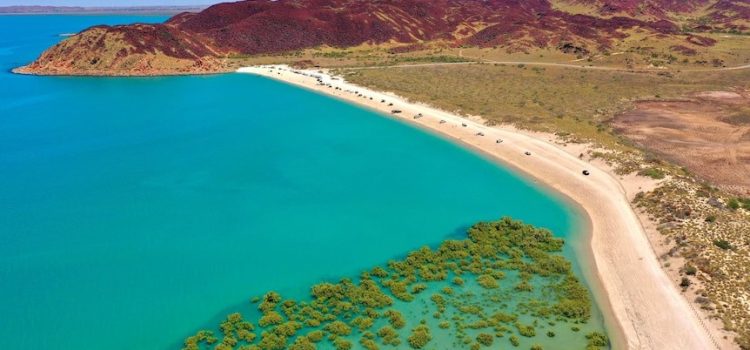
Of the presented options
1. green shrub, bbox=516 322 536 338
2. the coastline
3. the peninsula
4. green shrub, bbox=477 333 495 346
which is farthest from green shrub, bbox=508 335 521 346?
the peninsula

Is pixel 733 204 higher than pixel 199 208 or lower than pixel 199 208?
higher

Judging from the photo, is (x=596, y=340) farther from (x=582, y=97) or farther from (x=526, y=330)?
(x=582, y=97)

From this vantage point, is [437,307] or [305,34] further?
[305,34]

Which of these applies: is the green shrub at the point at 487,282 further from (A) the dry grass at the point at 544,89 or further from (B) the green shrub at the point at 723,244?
(A) the dry grass at the point at 544,89

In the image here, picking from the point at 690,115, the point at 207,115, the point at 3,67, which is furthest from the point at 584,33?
Result: the point at 3,67

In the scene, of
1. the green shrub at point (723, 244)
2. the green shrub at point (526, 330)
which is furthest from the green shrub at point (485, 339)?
the green shrub at point (723, 244)

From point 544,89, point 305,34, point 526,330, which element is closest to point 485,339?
point 526,330

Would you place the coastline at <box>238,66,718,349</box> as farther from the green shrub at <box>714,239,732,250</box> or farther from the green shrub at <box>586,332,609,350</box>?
the green shrub at <box>714,239,732,250</box>
